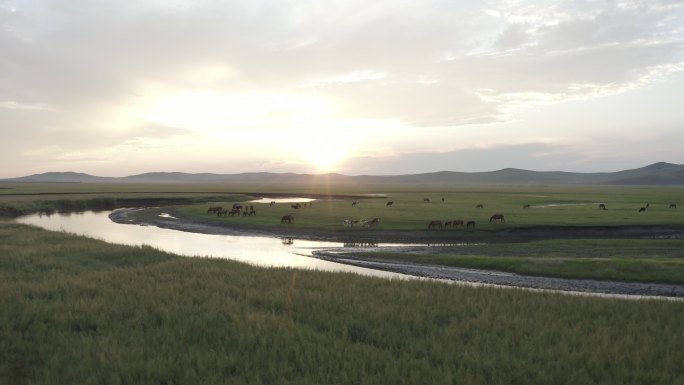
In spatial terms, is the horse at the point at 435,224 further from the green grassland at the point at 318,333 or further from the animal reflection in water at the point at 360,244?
the green grassland at the point at 318,333

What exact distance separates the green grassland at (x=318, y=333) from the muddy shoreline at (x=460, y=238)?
29.1 ft

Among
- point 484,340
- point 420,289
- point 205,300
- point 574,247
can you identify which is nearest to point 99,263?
point 205,300

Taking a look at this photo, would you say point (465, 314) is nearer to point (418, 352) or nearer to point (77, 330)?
point (418, 352)

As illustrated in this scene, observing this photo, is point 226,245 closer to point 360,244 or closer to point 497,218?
point 360,244

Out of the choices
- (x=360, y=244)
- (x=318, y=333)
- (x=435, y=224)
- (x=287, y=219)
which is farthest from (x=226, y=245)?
(x=318, y=333)

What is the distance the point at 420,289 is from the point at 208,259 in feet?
40.2

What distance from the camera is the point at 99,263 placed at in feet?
74.9

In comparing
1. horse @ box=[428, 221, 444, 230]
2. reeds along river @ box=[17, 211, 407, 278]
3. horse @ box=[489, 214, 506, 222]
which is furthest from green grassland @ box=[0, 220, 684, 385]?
horse @ box=[489, 214, 506, 222]

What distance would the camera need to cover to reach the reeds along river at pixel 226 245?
29862 millimetres

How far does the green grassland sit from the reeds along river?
438 inches

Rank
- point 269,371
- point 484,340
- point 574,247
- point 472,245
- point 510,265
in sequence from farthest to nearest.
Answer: point 472,245 → point 574,247 → point 510,265 → point 484,340 → point 269,371

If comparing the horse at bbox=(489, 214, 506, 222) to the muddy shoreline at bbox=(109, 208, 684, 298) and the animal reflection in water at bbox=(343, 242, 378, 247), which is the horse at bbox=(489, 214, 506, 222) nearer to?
the muddy shoreline at bbox=(109, 208, 684, 298)

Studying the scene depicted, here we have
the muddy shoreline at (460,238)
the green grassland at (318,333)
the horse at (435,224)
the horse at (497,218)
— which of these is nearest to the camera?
the green grassland at (318,333)

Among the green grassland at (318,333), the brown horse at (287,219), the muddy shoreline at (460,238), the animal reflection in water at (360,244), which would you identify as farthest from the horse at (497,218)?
the green grassland at (318,333)
